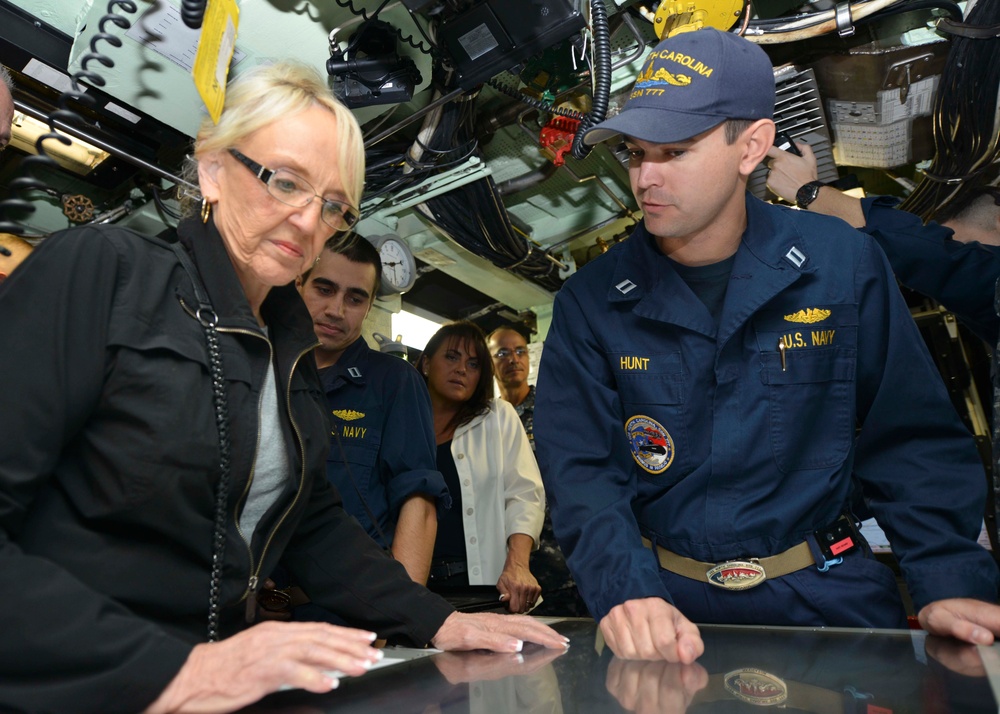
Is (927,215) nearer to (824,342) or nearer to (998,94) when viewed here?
(998,94)

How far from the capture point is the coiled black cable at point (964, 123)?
253cm

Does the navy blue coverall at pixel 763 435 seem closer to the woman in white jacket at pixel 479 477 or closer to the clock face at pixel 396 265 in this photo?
the woman in white jacket at pixel 479 477

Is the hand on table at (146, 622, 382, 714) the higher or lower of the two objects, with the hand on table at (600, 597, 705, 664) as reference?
higher

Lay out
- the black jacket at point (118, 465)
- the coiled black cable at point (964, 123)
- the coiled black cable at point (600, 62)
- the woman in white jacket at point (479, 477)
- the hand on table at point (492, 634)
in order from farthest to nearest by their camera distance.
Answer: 1. the woman in white jacket at point (479, 477)
2. the coiled black cable at point (964, 123)
3. the coiled black cable at point (600, 62)
4. the hand on table at point (492, 634)
5. the black jacket at point (118, 465)

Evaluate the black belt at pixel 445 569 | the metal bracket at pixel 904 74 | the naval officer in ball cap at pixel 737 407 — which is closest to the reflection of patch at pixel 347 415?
the black belt at pixel 445 569

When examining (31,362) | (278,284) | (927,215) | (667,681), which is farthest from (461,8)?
(927,215)

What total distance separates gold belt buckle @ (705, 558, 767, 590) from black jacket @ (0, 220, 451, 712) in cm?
70

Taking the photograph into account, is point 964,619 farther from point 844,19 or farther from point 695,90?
point 844,19

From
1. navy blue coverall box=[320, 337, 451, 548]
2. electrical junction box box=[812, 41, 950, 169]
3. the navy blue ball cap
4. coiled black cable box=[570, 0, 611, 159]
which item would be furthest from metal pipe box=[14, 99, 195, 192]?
electrical junction box box=[812, 41, 950, 169]

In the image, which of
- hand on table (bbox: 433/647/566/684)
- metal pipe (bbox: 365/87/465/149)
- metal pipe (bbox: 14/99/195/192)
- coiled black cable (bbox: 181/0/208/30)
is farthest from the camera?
metal pipe (bbox: 365/87/465/149)

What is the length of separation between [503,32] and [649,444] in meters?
1.50

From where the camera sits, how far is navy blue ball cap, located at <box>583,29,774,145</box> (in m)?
1.38

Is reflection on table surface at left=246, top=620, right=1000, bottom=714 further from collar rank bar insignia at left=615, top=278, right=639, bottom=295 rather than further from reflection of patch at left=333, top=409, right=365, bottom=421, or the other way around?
reflection of patch at left=333, top=409, right=365, bottom=421

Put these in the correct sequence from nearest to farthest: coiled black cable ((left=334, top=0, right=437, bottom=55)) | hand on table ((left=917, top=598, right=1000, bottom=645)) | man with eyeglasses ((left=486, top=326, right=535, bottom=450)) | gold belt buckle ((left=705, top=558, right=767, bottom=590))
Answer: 1. hand on table ((left=917, top=598, right=1000, bottom=645))
2. gold belt buckle ((left=705, top=558, right=767, bottom=590))
3. coiled black cable ((left=334, top=0, right=437, bottom=55))
4. man with eyeglasses ((left=486, top=326, right=535, bottom=450))
